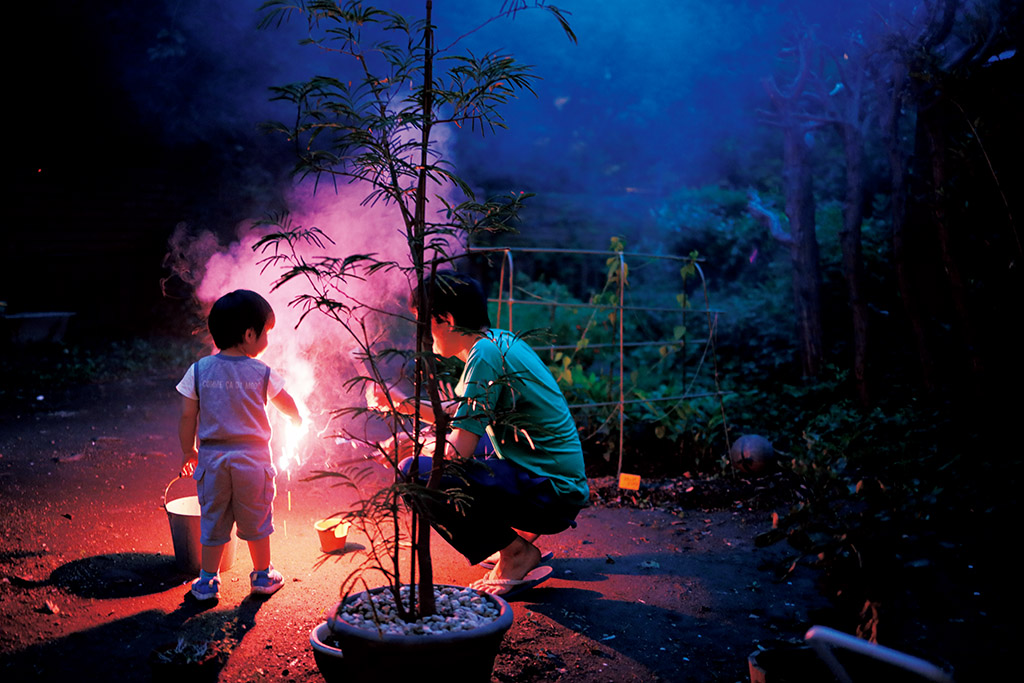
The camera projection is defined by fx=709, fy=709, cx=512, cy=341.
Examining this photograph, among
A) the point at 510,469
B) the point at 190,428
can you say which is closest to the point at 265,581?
the point at 190,428

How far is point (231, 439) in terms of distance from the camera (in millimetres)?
3744

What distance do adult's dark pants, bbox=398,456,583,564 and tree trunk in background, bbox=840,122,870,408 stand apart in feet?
19.4

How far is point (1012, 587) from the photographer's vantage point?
115 inches

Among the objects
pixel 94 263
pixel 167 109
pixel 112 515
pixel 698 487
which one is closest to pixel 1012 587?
pixel 698 487

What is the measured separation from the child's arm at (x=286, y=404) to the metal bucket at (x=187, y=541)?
25.9 inches

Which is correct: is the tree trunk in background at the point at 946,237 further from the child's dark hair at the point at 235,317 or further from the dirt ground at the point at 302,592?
the child's dark hair at the point at 235,317

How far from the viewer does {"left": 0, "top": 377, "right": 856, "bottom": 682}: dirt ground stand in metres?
3.17

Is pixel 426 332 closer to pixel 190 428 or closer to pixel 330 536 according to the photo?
pixel 190 428

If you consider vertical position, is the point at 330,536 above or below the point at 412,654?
below

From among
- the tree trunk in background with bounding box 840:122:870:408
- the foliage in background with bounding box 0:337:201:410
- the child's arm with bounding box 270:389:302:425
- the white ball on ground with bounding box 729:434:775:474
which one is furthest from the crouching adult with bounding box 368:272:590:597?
the foliage in background with bounding box 0:337:201:410

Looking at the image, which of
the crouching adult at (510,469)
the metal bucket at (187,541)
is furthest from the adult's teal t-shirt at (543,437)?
the metal bucket at (187,541)

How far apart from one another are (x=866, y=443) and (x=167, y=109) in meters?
11.8

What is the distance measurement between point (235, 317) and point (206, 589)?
55.4 inches

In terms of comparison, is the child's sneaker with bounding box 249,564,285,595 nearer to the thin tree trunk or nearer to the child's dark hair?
the child's dark hair
